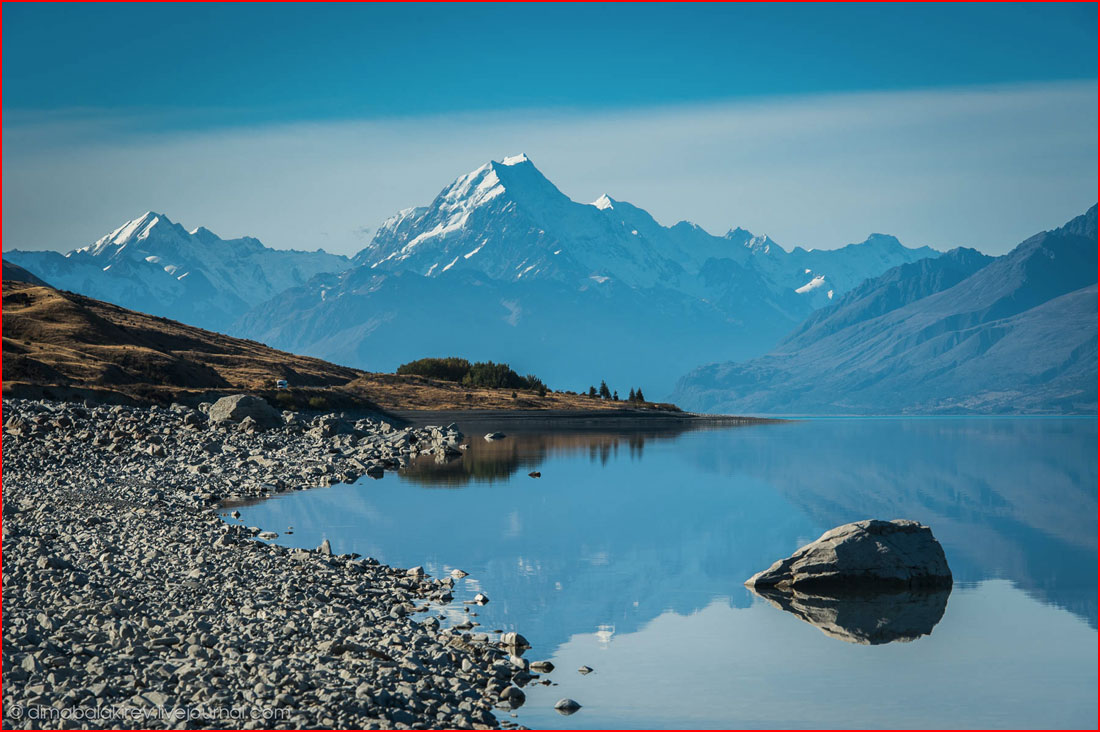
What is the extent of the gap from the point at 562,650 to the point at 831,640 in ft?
20.7

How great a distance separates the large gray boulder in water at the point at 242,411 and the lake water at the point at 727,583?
60.5 feet

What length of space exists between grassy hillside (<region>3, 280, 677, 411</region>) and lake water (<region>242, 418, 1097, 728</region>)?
37113 mm

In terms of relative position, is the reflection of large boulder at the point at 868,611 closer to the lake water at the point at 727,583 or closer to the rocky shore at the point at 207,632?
the lake water at the point at 727,583

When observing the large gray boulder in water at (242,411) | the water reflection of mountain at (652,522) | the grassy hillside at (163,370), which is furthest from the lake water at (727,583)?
the grassy hillside at (163,370)

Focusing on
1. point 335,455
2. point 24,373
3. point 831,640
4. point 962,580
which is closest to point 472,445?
point 335,455

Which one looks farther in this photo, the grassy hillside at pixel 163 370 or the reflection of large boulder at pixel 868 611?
the grassy hillside at pixel 163 370

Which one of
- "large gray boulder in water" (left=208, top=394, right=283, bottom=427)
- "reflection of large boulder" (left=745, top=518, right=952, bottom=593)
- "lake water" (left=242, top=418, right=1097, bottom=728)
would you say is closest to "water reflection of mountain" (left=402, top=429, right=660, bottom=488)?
"lake water" (left=242, top=418, right=1097, bottom=728)

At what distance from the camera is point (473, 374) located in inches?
6929

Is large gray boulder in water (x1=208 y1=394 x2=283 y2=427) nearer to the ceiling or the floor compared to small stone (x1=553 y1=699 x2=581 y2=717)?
nearer to the ceiling

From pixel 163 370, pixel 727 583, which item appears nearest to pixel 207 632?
pixel 727 583

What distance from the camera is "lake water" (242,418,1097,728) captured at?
1859 centimetres

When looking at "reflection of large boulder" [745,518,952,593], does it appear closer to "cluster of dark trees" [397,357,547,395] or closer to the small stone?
the small stone

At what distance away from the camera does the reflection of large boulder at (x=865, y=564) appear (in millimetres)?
27672

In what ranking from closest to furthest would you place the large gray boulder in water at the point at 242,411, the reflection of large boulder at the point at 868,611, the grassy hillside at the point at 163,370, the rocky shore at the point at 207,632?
the rocky shore at the point at 207,632
the reflection of large boulder at the point at 868,611
the large gray boulder in water at the point at 242,411
the grassy hillside at the point at 163,370
